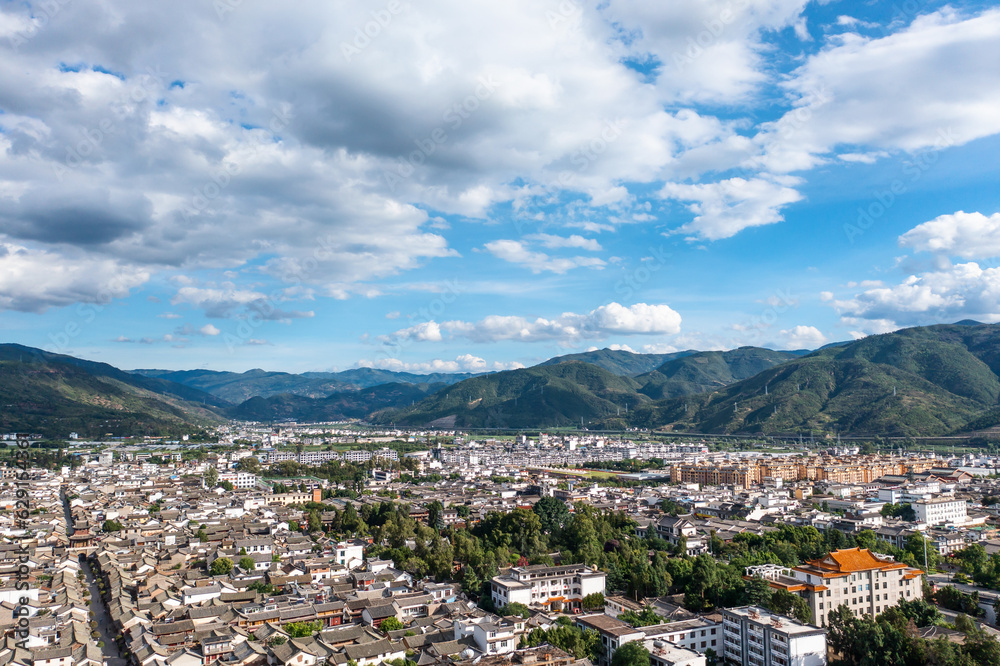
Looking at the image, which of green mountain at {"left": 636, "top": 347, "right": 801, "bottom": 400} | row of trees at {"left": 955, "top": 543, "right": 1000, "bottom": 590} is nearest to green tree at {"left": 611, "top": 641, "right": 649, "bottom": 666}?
row of trees at {"left": 955, "top": 543, "right": 1000, "bottom": 590}

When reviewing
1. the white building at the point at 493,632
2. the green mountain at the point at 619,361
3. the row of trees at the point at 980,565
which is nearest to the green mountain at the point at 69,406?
the white building at the point at 493,632

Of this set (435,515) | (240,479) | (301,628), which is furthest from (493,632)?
(240,479)

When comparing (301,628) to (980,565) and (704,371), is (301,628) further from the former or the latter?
(704,371)

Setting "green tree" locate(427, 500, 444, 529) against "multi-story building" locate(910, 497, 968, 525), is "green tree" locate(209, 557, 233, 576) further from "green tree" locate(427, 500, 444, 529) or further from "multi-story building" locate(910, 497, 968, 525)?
"multi-story building" locate(910, 497, 968, 525)

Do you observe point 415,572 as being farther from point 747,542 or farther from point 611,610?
point 747,542

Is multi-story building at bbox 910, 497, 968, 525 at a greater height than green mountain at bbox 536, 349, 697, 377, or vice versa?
green mountain at bbox 536, 349, 697, 377
